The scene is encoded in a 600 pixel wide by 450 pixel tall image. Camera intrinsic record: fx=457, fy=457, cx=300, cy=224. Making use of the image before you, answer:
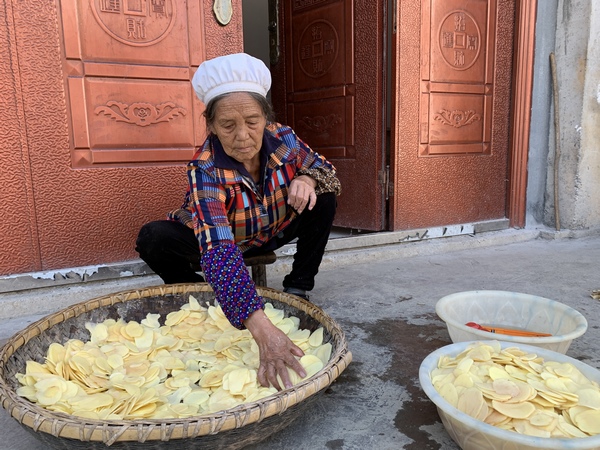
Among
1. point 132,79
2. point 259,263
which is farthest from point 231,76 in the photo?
point 132,79

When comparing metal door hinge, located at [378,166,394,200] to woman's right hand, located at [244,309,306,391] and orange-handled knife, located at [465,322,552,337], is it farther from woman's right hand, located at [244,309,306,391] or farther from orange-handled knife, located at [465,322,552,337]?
woman's right hand, located at [244,309,306,391]

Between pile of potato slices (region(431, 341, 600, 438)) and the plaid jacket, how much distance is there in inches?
20.6

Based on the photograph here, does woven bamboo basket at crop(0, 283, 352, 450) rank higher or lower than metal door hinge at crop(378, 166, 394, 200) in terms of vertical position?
lower

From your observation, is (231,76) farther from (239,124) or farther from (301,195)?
(301,195)

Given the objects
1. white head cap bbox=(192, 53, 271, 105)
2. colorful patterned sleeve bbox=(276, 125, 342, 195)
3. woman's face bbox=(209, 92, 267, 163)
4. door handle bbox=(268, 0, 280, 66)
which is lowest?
colorful patterned sleeve bbox=(276, 125, 342, 195)

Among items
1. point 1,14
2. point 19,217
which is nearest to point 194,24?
point 1,14

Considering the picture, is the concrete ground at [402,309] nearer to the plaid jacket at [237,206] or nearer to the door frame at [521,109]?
the door frame at [521,109]

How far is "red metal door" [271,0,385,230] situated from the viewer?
3045 millimetres

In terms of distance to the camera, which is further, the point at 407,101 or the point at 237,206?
the point at 407,101

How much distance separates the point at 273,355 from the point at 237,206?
651 millimetres

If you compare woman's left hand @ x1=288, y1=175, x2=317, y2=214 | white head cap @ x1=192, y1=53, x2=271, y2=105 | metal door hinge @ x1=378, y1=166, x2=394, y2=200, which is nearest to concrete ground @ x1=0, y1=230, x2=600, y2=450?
metal door hinge @ x1=378, y1=166, x2=394, y2=200

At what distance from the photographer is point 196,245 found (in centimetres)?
179

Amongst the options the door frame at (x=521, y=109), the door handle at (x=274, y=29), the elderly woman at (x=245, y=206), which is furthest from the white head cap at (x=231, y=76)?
the door frame at (x=521, y=109)

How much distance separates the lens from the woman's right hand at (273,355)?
1.12m
